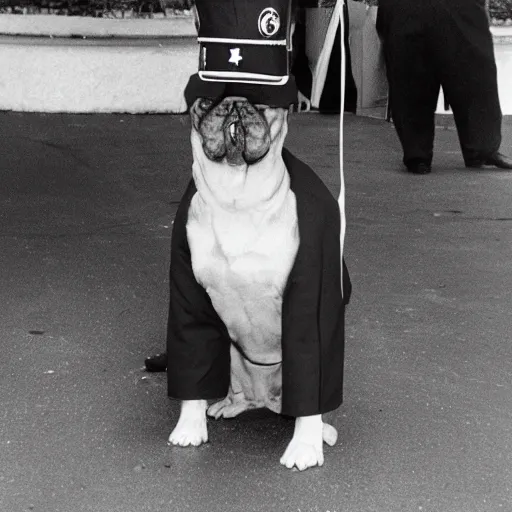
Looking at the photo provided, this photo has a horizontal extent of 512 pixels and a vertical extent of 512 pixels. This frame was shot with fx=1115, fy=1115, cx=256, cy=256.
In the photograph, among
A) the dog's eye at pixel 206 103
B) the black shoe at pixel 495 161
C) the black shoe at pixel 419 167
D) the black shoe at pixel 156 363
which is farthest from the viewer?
the black shoe at pixel 495 161

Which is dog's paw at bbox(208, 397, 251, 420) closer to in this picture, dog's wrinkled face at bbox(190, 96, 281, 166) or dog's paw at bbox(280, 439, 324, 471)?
dog's paw at bbox(280, 439, 324, 471)

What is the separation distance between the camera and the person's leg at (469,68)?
8312mm

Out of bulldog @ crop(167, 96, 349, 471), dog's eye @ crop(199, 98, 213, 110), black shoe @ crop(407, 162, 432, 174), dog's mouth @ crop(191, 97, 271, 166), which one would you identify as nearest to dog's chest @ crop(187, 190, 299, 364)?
bulldog @ crop(167, 96, 349, 471)

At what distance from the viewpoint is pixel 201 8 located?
3.24 metres

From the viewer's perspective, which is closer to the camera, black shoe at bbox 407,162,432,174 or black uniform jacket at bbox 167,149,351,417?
black uniform jacket at bbox 167,149,351,417

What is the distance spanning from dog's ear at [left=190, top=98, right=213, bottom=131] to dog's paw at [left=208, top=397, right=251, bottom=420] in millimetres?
1089

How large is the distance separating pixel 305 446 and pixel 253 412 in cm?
48

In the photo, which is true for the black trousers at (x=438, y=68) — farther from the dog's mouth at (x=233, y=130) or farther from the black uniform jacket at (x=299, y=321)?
the dog's mouth at (x=233, y=130)

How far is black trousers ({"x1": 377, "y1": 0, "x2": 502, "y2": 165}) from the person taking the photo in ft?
27.3

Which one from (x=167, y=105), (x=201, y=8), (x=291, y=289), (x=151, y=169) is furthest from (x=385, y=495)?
(x=167, y=105)

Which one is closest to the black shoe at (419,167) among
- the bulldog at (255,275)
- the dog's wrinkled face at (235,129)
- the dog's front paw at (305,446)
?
the bulldog at (255,275)

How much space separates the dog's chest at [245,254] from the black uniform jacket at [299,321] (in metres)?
0.03

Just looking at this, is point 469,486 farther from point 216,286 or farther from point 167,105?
point 167,105

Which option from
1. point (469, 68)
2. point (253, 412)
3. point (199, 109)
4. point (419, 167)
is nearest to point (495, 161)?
point (419, 167)
